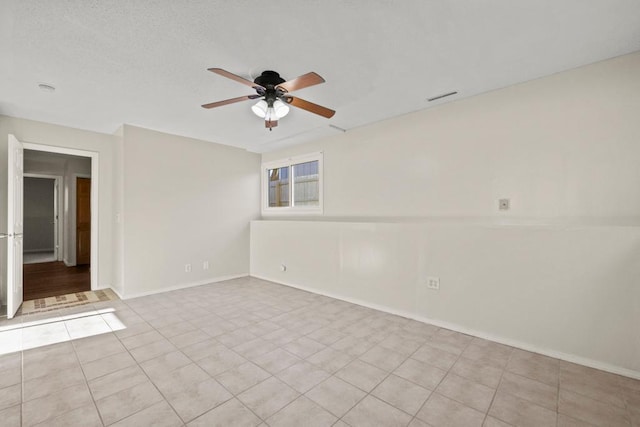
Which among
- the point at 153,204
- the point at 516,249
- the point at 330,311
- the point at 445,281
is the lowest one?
the point at 330,311

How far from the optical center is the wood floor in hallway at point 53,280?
4176mm

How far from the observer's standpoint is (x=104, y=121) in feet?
12.2

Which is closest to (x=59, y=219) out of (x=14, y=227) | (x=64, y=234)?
(x=64, y=234)

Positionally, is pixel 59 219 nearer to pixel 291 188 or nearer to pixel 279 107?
pixel 291 188

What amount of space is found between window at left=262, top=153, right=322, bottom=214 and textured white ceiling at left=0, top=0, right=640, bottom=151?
1641 mm

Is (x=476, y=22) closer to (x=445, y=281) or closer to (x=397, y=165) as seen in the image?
(x=397, y=165)

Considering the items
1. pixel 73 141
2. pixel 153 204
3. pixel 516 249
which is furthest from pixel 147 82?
pixel 516 249

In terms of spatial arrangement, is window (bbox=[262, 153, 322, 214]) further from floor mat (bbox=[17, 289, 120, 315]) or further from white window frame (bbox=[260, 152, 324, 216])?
floor mat (bbox=[17, 289, 120, 315])

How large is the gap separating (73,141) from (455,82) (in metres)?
5.03

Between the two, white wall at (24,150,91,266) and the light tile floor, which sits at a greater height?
white wall at (24,150,91,266)

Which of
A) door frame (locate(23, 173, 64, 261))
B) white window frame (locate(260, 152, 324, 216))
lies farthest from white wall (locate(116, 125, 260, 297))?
door frame (locate(23, 173, 64, 261))

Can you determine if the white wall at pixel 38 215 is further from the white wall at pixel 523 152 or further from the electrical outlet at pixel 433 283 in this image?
the electrical outlet at pixel 433 283

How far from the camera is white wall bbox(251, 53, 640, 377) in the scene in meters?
2.20

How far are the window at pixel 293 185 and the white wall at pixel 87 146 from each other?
2.51 meters
